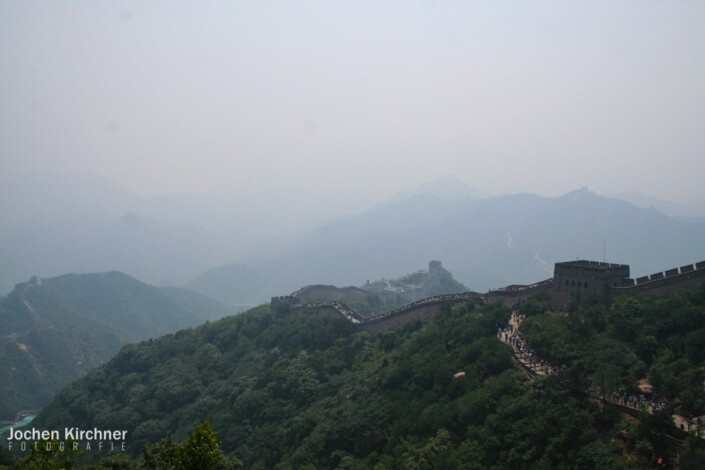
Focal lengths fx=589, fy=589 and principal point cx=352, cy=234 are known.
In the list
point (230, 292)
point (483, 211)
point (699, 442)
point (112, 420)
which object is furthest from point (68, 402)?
point (483, 211)

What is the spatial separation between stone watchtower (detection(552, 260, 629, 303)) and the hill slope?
54.9 m

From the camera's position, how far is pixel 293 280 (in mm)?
168375

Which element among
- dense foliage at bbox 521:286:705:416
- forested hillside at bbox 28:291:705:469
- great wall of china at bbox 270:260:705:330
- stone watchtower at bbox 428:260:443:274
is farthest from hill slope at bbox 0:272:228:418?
dense foliage at bbox 521:286:705:416

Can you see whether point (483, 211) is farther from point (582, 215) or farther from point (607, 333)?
point (607, 333)

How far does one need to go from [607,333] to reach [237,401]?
1992 centimetres

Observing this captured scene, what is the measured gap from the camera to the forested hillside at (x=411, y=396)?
15898 mm

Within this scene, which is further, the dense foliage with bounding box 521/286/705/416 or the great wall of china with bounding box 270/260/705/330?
the great wall of china with bounding box 270/260/705/330

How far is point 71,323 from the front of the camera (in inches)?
3270

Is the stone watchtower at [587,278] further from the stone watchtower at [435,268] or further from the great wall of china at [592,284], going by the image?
the stone watchtower at [435,268]

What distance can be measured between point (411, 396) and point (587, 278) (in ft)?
29.0

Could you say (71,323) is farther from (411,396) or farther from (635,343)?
(635,343)

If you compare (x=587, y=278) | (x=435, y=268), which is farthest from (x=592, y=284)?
(x=435, y=268)

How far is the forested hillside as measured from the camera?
15.9 m

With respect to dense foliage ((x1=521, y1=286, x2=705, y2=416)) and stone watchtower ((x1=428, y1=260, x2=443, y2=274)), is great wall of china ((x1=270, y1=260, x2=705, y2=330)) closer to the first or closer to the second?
dense foliage ((x1=521, y1=286, x2=705, y2=416))
